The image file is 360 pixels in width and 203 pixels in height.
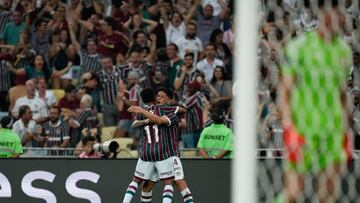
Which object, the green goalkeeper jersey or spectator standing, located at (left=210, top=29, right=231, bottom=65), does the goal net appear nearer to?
the green goalkeeper jersey

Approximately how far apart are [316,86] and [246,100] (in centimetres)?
99

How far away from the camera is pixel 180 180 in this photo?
1616 centimetres

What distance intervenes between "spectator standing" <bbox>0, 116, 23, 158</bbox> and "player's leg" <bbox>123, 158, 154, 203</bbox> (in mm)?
2203

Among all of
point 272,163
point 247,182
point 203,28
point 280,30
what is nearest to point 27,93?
point 203,28

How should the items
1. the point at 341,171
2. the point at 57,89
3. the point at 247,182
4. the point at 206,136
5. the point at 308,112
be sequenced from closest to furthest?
1. the point at 247,182
2. the point at 308,112
3. the point at 341,171
4. the point at 206,136
5. the point at 57,89

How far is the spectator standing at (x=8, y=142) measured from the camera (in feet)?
58.0

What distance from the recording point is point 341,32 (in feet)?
26.4

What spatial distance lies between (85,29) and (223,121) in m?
4.53

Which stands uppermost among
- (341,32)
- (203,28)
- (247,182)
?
(203,28)

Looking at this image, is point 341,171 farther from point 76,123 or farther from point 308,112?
point 76,123

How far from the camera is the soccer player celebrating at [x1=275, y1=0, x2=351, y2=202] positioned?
7559 millimetres

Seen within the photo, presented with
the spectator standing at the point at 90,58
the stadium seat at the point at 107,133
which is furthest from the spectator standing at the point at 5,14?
the stadium seat at the point at 107,133

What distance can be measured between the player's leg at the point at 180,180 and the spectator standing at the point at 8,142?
271 cm

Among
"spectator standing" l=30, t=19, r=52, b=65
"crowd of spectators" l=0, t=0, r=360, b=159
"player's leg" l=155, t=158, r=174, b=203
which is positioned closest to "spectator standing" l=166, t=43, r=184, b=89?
"crowd of spectators" l=0, t=0, r=360, b=159
